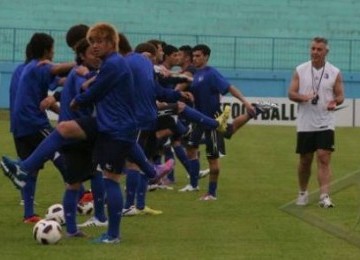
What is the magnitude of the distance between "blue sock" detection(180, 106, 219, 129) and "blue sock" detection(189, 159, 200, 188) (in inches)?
65.4

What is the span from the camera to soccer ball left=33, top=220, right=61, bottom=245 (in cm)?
999

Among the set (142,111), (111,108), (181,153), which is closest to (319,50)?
(142,111)

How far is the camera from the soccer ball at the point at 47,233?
9.99m

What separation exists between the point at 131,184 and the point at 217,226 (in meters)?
1.29

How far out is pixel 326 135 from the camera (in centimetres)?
1370

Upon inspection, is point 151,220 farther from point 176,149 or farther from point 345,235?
point 176,149

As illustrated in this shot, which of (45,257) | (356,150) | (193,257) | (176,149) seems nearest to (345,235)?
(193,257)

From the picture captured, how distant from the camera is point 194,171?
16047 millimetres

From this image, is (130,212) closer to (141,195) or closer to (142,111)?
(141,195)

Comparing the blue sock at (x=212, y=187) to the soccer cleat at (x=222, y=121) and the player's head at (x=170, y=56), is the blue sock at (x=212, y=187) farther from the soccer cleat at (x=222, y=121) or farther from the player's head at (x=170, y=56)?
the player's head at (x=170, y=56)

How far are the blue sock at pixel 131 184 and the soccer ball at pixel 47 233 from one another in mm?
2413

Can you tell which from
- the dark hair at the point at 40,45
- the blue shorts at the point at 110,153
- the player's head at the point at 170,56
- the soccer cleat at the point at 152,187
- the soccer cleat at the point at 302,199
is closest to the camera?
the blue shorts at the point at 110,153

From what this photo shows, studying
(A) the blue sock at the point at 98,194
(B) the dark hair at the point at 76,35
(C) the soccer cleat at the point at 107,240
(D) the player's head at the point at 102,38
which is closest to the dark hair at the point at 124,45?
(B) the dark hair at the point at 76,35

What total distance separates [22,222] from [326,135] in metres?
4.14
